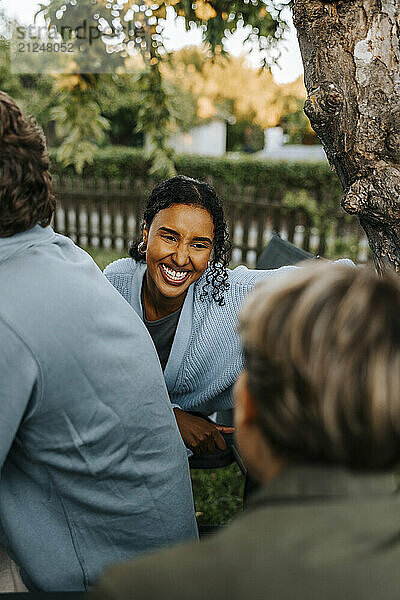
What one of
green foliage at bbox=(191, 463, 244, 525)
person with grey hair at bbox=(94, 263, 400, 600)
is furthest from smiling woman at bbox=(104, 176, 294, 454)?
person with grey hair at bbox=(94, 263, 400, 600)

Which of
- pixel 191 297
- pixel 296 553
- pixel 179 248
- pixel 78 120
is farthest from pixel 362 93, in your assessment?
pixel 78 120

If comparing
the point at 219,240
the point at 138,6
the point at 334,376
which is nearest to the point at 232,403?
the point at 219,240

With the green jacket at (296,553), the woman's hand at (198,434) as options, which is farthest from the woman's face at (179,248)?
the green jacket at (296,553)

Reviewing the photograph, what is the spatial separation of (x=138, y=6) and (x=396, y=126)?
1877mm

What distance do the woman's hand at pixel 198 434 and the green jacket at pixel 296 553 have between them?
1.48 meters

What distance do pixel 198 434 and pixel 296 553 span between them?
1605 mm

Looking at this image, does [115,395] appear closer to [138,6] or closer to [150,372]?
[150,372]

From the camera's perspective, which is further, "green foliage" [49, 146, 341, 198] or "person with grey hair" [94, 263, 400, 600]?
"green foliage" [49, 146, 341, 198]

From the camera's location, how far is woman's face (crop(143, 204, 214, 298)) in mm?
2539

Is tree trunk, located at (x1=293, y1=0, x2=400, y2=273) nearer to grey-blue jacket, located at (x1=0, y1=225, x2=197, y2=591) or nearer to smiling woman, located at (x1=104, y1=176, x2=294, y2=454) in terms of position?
smiling woman, located at (x1=104, y1=176, x2=294, y2=454)

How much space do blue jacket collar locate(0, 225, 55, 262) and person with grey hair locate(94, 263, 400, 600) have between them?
716 millimetres

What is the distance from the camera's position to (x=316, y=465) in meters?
0.95

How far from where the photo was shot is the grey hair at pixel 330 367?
0.89 m

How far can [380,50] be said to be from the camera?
2139 millimetres
